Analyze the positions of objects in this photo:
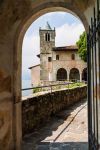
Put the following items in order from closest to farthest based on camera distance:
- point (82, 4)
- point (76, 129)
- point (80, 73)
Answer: point (82, 4)
point (76, 129)
point (80, 73)

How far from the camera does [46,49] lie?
61781 millimetres

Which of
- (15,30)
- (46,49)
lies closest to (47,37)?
(46,49)

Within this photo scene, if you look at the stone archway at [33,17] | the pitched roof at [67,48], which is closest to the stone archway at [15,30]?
the stone archway at [33,17]

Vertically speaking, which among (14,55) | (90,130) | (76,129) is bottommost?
(76,129)

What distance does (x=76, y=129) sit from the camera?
9.11 metres

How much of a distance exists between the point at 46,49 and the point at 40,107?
5244 cm

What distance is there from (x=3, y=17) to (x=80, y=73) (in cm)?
5282

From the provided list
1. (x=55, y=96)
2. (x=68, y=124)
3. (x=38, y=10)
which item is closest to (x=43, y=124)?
(x=68, y=124)

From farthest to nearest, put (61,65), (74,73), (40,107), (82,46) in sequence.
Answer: (74,73) → (61,65) → (82,46) → (40,107)

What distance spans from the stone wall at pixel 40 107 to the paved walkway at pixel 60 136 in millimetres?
237

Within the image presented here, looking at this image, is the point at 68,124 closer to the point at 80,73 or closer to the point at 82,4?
the point at 82,4

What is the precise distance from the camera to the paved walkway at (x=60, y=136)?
6.79 m

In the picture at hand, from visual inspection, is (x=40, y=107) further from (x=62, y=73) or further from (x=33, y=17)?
(x=62, y=73)

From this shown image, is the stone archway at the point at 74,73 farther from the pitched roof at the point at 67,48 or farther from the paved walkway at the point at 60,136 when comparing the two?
→ the paved walkway at the point at 60,136
